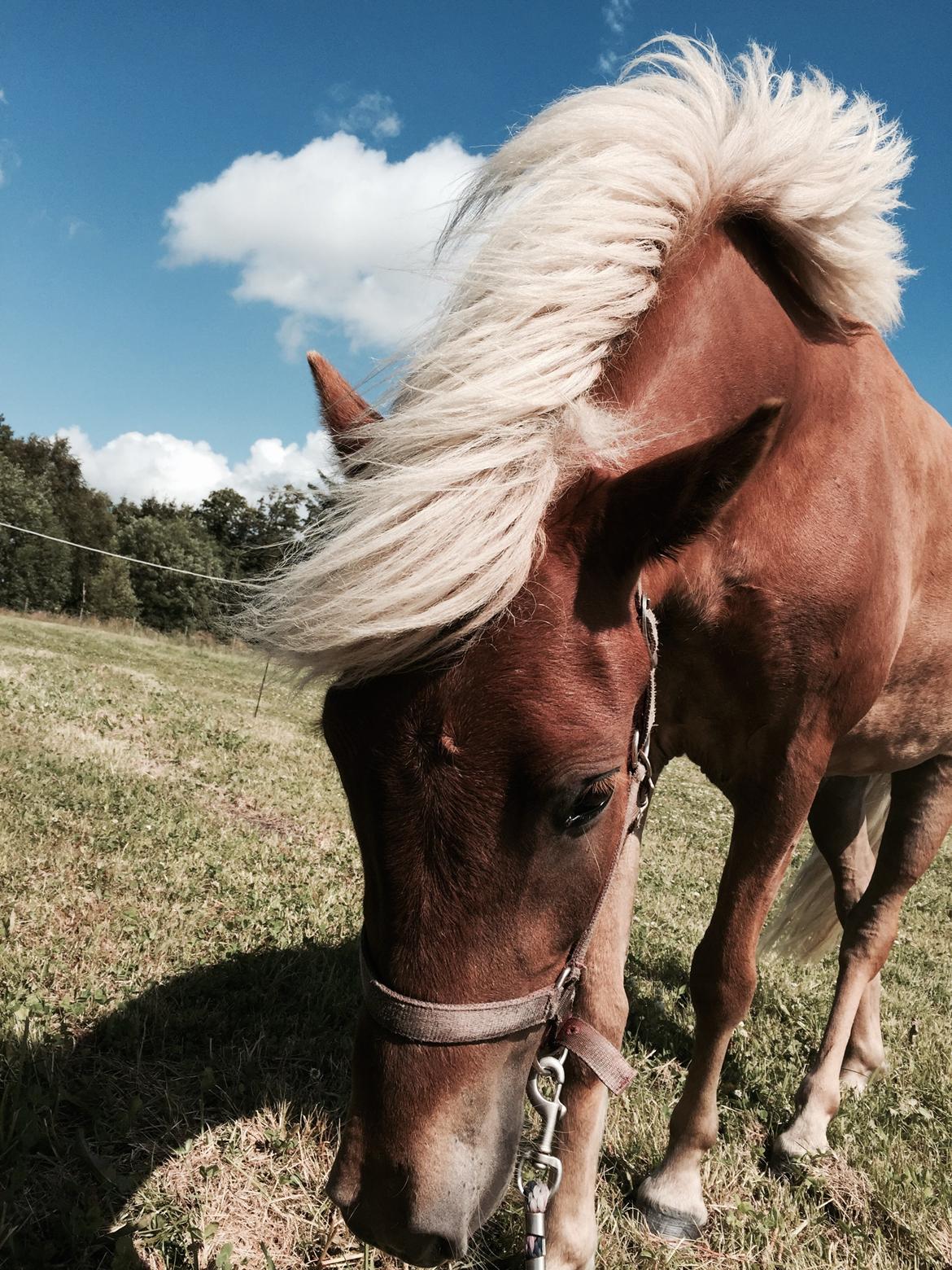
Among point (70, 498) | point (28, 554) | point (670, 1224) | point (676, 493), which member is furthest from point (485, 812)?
point (70, 498)

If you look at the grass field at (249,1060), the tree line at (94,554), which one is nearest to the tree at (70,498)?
the tree line at (94,554)

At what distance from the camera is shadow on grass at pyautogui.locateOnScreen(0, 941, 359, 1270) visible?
5.97 feet

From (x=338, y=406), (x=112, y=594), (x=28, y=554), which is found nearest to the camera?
(x=338, y=406)

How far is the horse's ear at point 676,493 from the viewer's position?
52.4 inches

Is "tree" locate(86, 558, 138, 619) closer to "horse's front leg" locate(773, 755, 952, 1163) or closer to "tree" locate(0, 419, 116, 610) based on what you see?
"tree" locate(0, 419, 116, 610)

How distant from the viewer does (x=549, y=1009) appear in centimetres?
150

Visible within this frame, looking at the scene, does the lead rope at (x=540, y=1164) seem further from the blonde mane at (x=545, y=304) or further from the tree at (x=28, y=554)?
the tree at (x=28, y=554)

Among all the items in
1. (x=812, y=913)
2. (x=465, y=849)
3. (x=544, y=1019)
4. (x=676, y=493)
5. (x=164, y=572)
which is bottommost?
(x=812, y=913)

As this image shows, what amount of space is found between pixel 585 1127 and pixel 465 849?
49.3 inches

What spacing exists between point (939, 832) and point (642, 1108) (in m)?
1.74

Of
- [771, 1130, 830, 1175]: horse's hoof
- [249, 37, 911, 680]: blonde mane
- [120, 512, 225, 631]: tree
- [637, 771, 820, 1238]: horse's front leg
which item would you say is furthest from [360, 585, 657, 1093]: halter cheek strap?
[120, 512, 225, 631]: tree

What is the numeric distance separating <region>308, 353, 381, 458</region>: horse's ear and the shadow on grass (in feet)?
6.01

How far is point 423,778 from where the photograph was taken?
4.26ft

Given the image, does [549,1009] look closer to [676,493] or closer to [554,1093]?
[554,1093]
